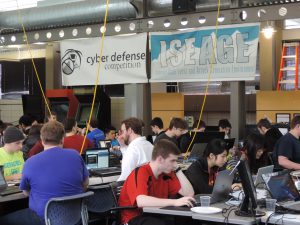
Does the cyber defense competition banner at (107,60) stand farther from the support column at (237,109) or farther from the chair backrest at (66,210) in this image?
the chair backrest at (66,210)

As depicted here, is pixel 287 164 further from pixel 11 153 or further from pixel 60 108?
pixel 60 108

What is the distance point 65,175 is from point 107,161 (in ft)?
6.34

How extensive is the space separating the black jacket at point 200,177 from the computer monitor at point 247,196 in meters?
0.86

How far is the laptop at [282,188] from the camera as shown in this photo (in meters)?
4.02

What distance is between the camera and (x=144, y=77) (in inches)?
319

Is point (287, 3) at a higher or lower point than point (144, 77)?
higher

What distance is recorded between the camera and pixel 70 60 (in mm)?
8898

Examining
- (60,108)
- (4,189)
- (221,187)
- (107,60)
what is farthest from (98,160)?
(60,108)

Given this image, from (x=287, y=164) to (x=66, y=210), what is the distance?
10.4 ft

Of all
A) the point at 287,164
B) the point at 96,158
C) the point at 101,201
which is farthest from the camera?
the point at 287,164

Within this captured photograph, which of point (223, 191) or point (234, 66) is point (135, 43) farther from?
point (223, 191)

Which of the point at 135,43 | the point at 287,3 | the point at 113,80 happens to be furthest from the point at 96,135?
the point at 287,3

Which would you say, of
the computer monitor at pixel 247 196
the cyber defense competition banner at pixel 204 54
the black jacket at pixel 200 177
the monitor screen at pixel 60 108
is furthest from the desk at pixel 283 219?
the monitor screen at pixel 60 108

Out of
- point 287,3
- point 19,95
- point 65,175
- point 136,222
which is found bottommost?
point 136,222
